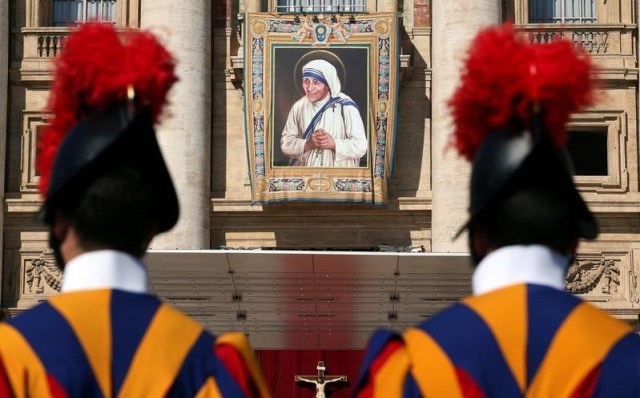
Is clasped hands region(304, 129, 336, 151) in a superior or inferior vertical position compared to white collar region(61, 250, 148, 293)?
superior

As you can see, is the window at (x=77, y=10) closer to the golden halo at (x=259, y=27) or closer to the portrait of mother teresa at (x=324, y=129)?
the golden halo at (x=259, y=27)

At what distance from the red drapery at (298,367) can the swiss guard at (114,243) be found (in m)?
19.6

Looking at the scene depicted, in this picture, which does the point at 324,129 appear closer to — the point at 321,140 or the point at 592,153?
the point at 321,140

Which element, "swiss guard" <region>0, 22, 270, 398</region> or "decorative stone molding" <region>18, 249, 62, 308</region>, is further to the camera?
"decorative stone molding" <region>18, 249, 62, 308</region>

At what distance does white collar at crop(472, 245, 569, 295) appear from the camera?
14.7ft

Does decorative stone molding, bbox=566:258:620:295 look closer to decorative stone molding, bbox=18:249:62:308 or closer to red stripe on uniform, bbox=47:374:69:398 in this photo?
decorative stone molding, bbox=18:249:62:308

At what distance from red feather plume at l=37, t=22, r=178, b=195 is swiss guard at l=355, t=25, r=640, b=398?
33.8 inches

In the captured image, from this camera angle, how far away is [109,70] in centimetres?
448

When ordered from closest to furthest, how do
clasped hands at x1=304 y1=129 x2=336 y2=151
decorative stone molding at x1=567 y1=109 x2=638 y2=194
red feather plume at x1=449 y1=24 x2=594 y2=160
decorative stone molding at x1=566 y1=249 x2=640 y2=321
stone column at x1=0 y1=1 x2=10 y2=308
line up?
red feather plume at x1=449 y1=24 x2=594 y2=160, clasped hands at x1=304 y1=129 x2=336 y2=151, decorative stone molding at x1=566 y1=249 x2=640 y2=321, decorative stone molding at x1=567 y1=109 x2=638 y2=194, stone column at x1=0 y1=1 x2=10 y2=308

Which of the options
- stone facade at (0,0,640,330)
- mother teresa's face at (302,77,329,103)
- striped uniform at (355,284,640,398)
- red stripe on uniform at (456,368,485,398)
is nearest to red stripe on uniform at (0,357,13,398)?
striped uniform at (355,284,640,398)

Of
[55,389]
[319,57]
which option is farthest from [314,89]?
[55,389]

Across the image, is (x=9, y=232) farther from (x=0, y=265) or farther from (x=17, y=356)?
(x=17, y=356)

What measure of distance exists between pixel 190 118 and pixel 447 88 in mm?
3883

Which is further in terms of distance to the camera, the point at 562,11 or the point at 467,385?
the point at 562,11
